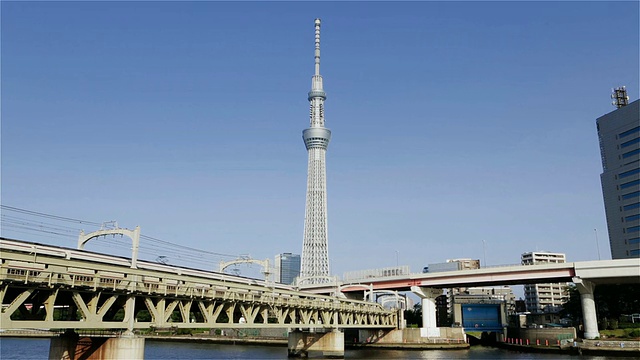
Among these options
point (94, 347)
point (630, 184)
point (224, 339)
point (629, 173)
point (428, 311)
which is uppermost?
point (629, 173)

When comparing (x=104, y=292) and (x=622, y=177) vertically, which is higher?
(x=622, y=177)

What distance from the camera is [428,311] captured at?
105 m

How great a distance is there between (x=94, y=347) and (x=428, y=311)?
3027 inches

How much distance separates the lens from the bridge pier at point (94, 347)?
39.7 m

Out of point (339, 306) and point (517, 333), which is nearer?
Result: point (339, 306)

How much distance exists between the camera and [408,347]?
318ft

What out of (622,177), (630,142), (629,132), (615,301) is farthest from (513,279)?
(629,132)

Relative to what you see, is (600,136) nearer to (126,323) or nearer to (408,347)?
(408,347)

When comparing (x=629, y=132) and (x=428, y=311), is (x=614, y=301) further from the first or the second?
(x=629, y=132)

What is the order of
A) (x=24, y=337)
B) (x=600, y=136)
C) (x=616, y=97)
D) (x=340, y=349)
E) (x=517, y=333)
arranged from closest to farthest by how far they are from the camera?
(x=340, y=349), (x=517, y=333), (x=24, y=337), (x=600, y=136), (x=616, y=97)

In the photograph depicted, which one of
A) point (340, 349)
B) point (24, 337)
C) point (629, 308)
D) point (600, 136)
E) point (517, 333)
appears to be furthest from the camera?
point (600, 136)

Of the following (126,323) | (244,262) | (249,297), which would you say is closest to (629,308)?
(244,262)

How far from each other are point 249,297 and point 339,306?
87.9 feet

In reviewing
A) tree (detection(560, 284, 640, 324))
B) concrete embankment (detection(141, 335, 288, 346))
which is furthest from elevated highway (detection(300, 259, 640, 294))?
tree (detection(560, 284, 640, 324))
